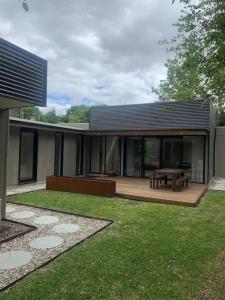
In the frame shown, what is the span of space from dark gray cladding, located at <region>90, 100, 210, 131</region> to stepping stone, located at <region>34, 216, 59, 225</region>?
6.88 metres

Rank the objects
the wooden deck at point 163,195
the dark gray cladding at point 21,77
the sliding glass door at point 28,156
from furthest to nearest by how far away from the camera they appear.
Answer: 1. the sliding glass door at point 28,156
2. the wooden deck at point 163,195
3. the dark gray cladding at point 21,77

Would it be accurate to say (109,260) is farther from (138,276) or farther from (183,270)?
(183,270)

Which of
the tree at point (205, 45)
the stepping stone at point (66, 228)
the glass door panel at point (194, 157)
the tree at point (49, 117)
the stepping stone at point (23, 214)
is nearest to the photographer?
the tree at point (205, 45)

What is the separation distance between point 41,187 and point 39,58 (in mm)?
6021

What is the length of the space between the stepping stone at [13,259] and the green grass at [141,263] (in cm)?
38

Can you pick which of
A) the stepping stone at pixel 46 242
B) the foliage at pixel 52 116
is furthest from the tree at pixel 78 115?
the stepping stone at pixel 46 242

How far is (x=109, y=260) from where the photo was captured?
13.3 ft

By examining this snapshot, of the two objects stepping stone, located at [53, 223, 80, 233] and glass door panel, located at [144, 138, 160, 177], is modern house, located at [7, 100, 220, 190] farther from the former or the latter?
stepping stone, located at [53, 223, 80, 233]

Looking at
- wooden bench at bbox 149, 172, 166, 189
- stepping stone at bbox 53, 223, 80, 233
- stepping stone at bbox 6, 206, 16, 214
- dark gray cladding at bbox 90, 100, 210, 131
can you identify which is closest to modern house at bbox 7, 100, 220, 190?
dark gray cladding at bbox 90, 100, 210, 131

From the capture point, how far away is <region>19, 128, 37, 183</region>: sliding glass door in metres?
11.0

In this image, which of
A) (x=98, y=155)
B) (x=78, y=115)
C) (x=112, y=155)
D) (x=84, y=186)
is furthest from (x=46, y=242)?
(x=78, y=115)

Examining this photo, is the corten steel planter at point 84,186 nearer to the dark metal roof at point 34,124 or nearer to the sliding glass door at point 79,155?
the dark metal roof at point 34,124

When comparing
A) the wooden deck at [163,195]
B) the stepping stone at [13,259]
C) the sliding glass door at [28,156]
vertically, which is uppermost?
the sliding glass door at [28,156]

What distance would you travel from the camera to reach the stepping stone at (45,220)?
591 centimetres
